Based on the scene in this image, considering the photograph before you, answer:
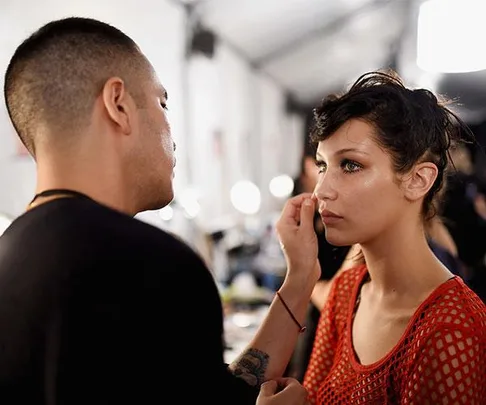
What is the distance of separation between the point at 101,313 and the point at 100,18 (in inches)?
95.8

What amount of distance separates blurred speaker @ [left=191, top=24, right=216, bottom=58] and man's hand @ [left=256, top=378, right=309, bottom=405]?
322cm

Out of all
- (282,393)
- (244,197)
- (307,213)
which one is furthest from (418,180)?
(244,197)

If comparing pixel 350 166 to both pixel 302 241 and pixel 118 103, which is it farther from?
pixel 118 103

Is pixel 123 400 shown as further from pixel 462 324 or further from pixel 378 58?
pixel 378 58

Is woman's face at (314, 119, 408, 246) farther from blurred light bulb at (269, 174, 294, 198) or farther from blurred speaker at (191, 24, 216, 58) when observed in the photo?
blurred light bulb at (269, 174, 294, 198)

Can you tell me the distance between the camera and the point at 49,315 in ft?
2.37

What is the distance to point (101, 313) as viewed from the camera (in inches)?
28.3

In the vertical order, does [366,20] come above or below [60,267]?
above

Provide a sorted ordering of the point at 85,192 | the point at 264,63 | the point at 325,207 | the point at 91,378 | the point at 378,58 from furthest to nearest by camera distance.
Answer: the point at 378,58 < the point at 264,63 < the point at 325,207 < the point at 85,192 < the point at 91,378

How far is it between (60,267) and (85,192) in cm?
17

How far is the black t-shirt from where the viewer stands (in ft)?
2.35

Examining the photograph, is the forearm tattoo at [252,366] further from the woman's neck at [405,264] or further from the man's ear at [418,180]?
the man's ear at [418,180]

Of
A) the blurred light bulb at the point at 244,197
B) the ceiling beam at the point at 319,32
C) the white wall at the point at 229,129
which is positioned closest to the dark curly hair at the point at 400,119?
the white wall at the point at 229,129

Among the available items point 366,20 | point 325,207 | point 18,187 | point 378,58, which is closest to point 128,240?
point 325,207
